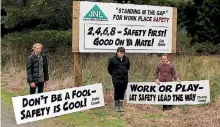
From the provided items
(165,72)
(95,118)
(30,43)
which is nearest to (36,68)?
(95,118)

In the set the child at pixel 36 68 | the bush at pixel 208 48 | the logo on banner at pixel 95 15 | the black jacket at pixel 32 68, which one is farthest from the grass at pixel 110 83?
the bush at pixel 208 48

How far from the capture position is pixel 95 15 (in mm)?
10969

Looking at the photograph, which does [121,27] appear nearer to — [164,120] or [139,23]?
[139,23]

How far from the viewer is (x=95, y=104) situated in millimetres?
10602

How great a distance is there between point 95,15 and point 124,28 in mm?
Answer: 933

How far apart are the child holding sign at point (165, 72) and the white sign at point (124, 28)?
1.06m

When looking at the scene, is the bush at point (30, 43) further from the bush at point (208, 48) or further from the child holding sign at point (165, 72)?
the bush at point (208, 48)

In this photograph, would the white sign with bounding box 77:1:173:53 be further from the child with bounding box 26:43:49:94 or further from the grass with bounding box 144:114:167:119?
the grass with bounding box 144:114:167:119

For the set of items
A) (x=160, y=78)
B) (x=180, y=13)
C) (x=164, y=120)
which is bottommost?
(x=164, y=120)

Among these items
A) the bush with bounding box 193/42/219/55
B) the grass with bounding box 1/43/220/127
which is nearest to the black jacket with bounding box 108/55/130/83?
the grass with bounding box 1/43/220/127

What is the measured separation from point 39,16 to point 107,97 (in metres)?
8.58

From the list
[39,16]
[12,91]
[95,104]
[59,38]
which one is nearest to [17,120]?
[95,104]

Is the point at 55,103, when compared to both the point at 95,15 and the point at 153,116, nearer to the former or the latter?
the point at 153,116

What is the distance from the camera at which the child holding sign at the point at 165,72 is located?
1069cm
